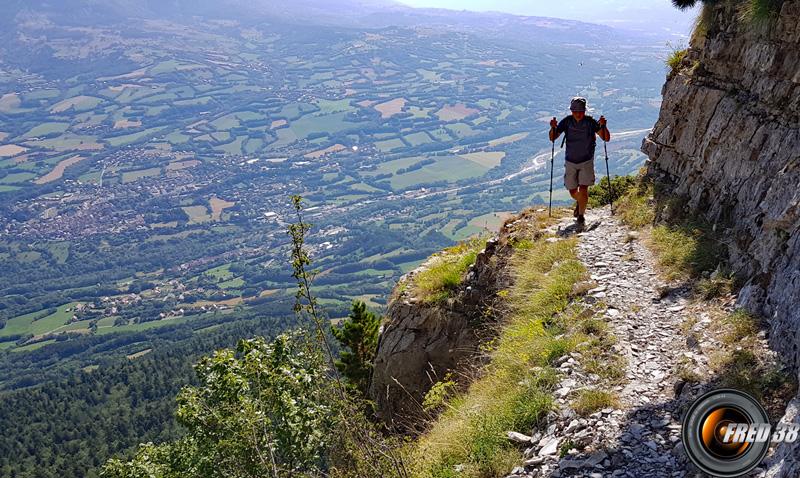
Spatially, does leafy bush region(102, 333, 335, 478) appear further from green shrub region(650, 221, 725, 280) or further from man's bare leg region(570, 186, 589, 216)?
man's bare leg region(570, 186, 589, 216)

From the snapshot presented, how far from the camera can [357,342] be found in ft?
72.0

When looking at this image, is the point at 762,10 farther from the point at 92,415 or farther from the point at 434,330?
the point at 92,415

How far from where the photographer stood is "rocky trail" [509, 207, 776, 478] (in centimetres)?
588

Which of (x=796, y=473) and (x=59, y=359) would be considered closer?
(x=796, y=473)

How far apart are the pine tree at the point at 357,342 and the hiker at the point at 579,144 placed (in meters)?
9.73

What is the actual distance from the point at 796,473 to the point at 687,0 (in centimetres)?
1227

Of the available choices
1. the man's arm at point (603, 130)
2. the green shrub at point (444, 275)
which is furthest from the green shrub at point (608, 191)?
the green shrub at point (444, 275)

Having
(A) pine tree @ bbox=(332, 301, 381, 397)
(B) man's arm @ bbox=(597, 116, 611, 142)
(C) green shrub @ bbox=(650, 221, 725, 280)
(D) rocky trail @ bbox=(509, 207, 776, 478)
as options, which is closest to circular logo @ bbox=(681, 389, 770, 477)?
(D) rocky trail @ bbox=(509, 207, 776, 478)

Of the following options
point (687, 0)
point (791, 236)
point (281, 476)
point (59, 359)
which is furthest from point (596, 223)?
point (59, 359)

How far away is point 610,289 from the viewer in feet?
32.5

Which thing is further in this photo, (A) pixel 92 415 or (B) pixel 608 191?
(A) pixel 92 415

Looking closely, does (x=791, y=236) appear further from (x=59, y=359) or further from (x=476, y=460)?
(x=59, y=359)

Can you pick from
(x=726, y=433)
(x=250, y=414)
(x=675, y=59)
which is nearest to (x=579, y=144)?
(x=675, y=59)

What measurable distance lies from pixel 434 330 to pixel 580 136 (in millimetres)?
5862
